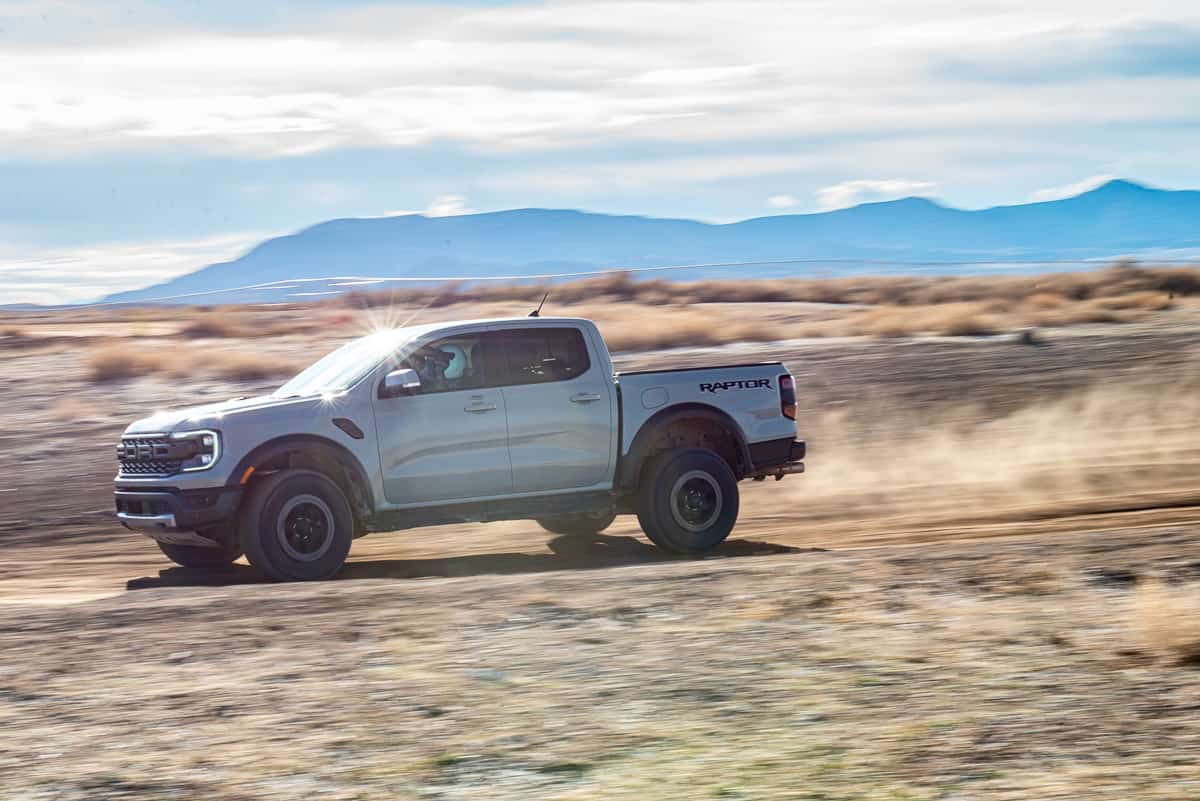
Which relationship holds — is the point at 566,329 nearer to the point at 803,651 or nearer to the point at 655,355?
the point at 803,651

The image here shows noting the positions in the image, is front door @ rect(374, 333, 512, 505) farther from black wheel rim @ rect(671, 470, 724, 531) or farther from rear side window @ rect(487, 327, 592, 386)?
black wheel rim @ rect(671, 470, 724, 531)

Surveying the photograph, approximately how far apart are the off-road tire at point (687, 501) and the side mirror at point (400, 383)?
2049 millimetres

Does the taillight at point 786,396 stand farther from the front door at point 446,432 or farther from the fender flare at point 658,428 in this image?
the front door at point 446,432

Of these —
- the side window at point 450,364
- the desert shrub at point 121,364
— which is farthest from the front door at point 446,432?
the desert shrub at point 121,364

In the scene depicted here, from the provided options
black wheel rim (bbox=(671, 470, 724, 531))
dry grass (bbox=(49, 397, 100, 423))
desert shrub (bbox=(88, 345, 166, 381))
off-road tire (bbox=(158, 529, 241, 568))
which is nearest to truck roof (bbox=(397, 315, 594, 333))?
black wheel rim (bbox=(671, 470, 724, 531))

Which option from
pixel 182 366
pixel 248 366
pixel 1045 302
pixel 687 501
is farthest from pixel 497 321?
pixel 1045 302

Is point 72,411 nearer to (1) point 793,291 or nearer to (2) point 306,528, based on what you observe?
(2) point 306,528

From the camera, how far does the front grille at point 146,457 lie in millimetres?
10219

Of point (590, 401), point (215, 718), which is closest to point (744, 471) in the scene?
point (590, 401)

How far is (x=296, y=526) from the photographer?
10195mm

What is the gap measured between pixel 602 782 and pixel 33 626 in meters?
4.47

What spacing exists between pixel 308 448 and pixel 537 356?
1899mm

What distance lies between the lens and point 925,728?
5809mm

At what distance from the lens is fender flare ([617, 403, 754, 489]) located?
1118 cm
